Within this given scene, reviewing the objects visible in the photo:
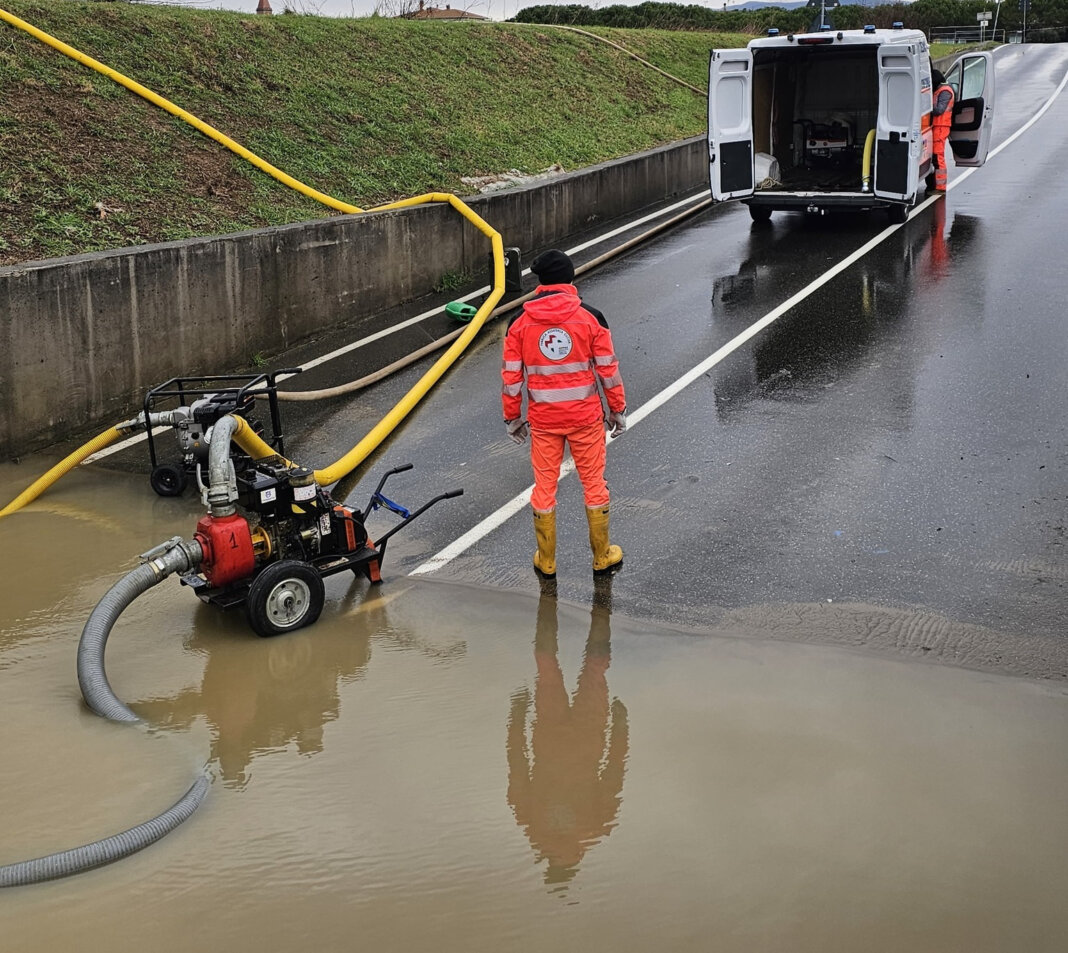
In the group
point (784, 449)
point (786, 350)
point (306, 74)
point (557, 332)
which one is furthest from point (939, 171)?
point (557, 332)

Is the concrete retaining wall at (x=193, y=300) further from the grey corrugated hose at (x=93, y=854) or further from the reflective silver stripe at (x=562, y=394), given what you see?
the grey corrugated hose at (x=93, y=854)

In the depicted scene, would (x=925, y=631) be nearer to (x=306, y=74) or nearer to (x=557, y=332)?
(x=557, y=332)

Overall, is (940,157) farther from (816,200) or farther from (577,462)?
(577,462)

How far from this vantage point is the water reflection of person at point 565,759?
4.50 metres

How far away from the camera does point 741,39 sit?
33562 millimetres

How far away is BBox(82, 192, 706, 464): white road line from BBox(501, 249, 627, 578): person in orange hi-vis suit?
8.37 ft

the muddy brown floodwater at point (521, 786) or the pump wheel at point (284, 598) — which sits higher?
the pump wheel at point (284, 598)

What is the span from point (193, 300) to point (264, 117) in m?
5.59

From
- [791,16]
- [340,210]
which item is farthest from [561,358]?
[791,16]

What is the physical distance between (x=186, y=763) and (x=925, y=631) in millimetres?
3643

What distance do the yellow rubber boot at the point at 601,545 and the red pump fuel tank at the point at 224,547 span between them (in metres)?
1.93

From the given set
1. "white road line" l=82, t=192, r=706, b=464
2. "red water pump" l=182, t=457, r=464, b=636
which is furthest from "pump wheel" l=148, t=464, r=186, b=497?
"red water pump" l=182, t=457, r=464, b=636

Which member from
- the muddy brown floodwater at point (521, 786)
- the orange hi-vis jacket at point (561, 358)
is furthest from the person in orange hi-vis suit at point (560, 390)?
the muddy brown floodwater at point (521, 786)

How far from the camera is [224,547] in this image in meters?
6.08
